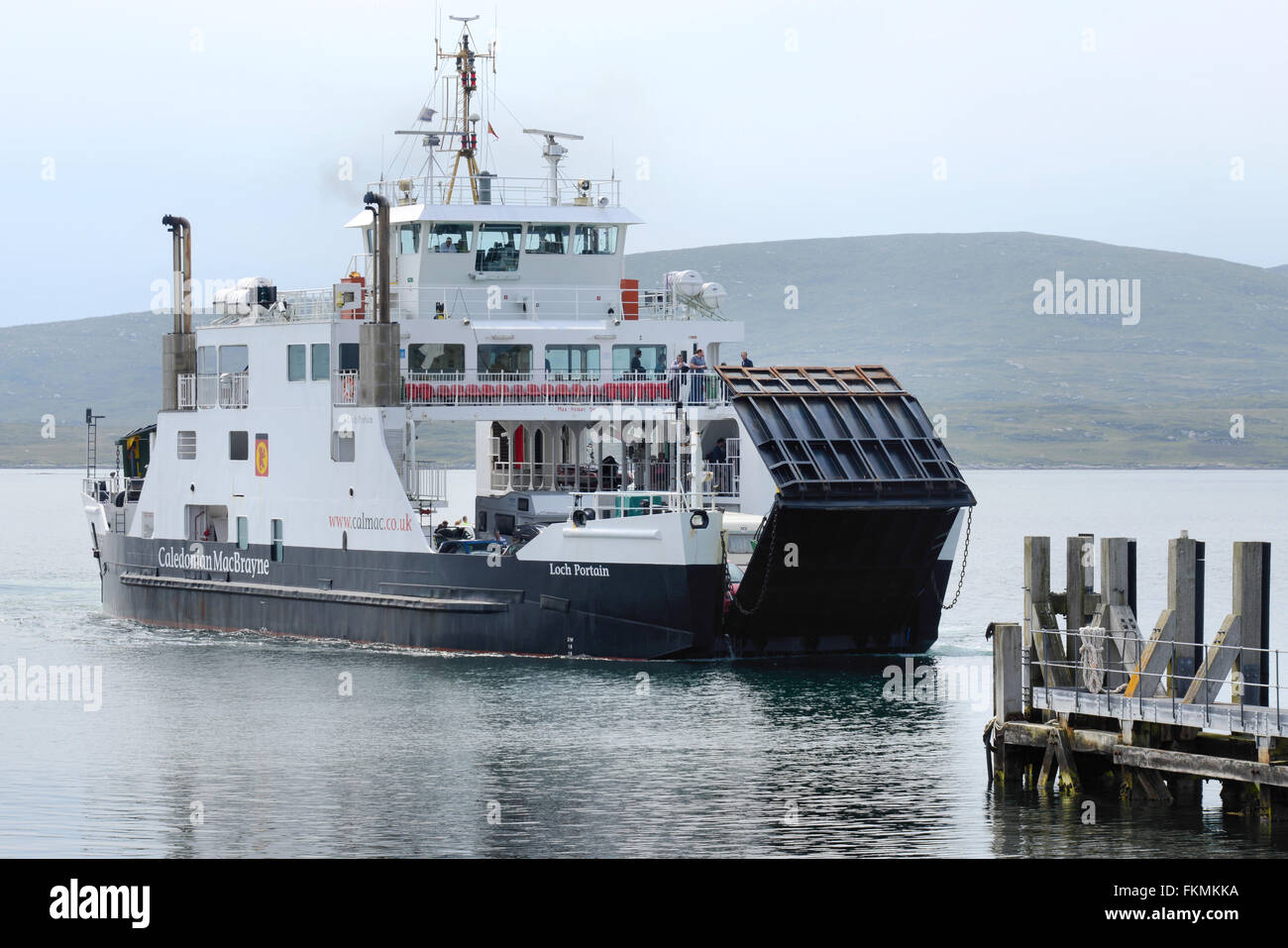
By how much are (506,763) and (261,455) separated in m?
14.7

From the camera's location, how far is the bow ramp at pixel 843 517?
30.6 meters

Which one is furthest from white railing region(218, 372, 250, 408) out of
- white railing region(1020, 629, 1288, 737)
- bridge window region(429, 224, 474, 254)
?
white railing region(1020, 629, 1288, 737)

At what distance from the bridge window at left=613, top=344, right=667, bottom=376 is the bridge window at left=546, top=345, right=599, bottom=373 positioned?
1.34ft

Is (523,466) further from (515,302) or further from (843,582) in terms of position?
(843,582)

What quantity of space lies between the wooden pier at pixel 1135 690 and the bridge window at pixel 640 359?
14940 millimetres

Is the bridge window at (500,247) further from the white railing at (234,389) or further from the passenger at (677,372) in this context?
the white railing at (234,389)

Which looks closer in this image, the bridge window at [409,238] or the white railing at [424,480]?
the white railing at [424,480]

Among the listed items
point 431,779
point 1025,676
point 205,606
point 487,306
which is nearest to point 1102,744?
point 1025,676

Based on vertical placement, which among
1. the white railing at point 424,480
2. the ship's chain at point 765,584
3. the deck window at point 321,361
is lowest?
the ship's chain at point 765,584

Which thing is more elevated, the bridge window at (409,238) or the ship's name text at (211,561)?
the bridge window at (409,238)

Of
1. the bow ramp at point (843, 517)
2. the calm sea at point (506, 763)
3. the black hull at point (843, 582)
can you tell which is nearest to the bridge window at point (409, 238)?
the calm sea at point (506, 763)

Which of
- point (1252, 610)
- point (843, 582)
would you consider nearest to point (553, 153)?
point (843, 582)

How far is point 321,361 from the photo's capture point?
36.4 m
